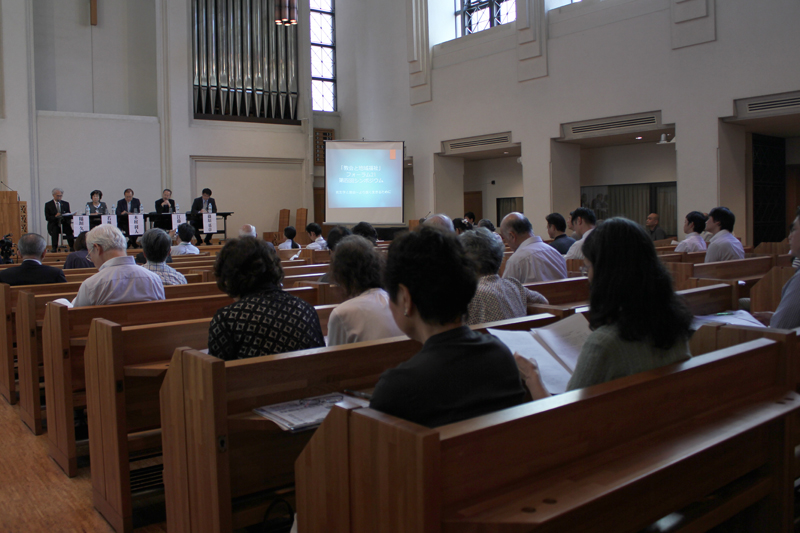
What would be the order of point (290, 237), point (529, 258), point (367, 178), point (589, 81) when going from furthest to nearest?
point (367, 178) → point (589, 81) → point (290, 237) → point (529, 258)

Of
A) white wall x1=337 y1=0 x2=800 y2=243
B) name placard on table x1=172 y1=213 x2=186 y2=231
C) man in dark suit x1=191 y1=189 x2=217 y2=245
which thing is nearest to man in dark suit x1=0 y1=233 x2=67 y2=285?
name placard on table x1=172 y1=213 x2=186 y2=231

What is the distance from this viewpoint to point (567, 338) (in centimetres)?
195

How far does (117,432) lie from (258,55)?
455 inches

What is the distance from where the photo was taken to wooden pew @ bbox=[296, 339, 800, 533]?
102cm

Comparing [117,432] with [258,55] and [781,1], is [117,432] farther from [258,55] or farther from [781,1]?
[258,55]

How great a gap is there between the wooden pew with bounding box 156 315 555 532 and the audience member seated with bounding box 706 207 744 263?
12.6ft

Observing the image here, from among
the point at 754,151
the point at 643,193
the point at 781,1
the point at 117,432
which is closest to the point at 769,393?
the point at 117,432

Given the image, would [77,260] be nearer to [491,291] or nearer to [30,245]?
[30,245]

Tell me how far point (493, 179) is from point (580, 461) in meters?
12.1

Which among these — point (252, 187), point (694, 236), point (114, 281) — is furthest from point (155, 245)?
point (252, 187)

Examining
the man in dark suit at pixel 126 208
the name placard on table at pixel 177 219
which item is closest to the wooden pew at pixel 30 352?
the name placard on table at pixel 177 219

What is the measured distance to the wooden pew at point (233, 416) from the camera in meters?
1.70

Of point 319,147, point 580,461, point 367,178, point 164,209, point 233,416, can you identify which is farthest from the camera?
point 319,147

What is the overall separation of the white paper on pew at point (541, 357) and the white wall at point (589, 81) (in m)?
7.46
